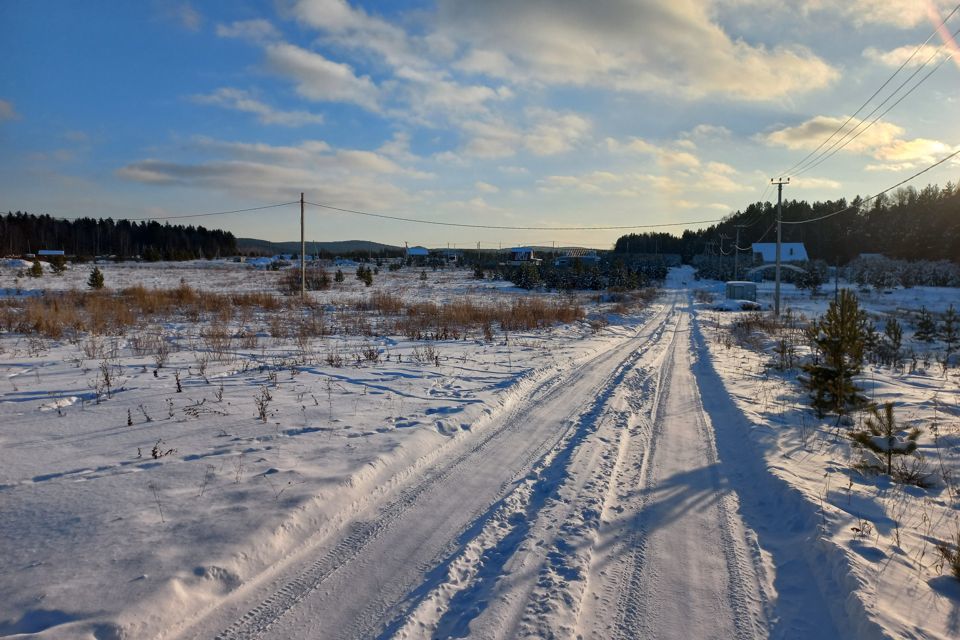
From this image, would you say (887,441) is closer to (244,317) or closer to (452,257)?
(244,317)

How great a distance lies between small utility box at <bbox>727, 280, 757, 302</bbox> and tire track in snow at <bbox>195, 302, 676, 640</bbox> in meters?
38.7

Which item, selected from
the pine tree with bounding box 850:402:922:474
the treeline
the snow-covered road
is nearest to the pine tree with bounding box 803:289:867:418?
the pine tree with bounding box 850:402:922:474

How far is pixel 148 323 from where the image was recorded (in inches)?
591

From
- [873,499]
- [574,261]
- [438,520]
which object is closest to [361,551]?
[438,520]

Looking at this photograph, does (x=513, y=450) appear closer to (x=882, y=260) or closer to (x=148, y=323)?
(x=148, y=323)

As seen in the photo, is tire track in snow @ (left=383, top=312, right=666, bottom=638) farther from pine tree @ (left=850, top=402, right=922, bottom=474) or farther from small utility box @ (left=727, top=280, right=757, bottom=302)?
small utility box @ (left=727, top=280, right=757, bottom=302)

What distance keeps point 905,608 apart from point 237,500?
15.6ft

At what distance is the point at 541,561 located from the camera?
333 cm

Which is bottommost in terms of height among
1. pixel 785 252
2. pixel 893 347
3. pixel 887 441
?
pixel 887 441

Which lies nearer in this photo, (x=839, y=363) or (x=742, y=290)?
(x=839, y=363)

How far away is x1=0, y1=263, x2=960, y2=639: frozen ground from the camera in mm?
2787

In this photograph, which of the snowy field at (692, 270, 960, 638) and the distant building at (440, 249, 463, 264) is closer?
the snowy field at (692, 270, 960, 638)

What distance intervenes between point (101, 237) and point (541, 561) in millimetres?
134323

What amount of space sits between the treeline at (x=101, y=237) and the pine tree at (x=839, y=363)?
90579 millimetres
